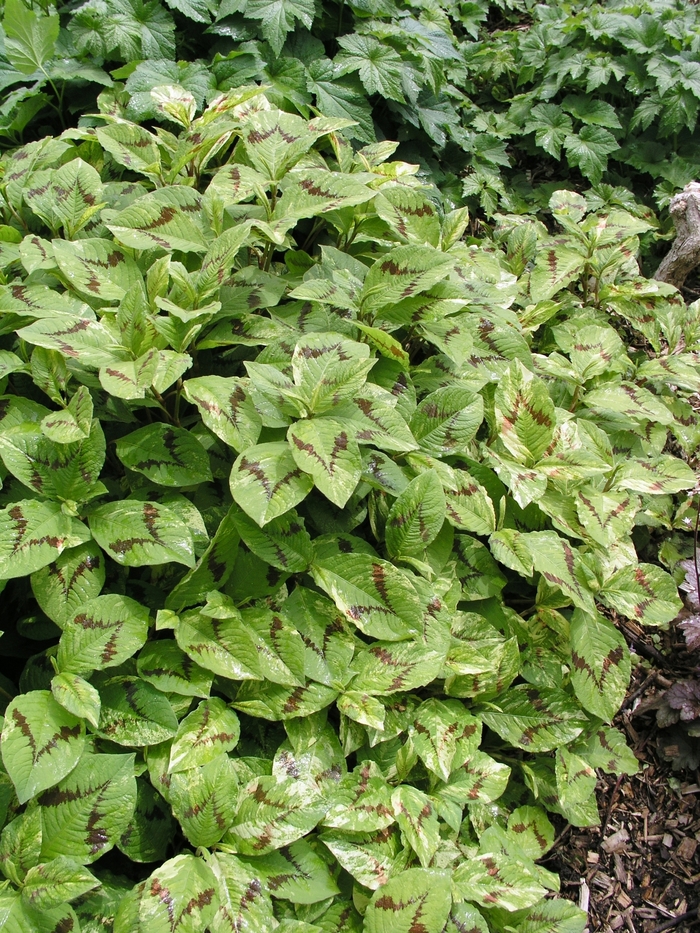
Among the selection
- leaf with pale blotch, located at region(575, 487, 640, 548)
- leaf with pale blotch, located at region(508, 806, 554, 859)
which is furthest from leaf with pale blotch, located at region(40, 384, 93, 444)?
leaf with pale blotch, located at region(508, 806, 554, 859)

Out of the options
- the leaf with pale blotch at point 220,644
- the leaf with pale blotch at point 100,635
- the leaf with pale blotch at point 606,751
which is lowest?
the leaf with pale blotch at point 606,751

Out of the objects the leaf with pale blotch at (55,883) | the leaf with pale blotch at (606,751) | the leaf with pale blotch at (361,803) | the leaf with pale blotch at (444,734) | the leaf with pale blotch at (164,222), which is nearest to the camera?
the leaf with pale blotch at (55,883)

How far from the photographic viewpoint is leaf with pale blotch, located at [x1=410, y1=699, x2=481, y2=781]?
182 centimetres

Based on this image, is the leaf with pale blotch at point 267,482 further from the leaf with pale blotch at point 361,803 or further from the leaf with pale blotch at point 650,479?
the leaf with pale blotch at point 650,479

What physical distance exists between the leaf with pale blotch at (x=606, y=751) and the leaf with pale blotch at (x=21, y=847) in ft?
4.74

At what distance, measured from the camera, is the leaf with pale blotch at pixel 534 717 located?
2.04 metres

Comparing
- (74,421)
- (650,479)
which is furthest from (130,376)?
(650,479)

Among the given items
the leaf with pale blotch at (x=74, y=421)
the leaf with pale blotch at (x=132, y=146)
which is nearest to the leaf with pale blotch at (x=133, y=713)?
the leaf with pale blotch at (x=74, y=421)

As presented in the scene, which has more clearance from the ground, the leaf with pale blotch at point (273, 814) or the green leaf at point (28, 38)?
the green leaf at point (28, 38)

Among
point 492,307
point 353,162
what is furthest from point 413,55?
point 492,307

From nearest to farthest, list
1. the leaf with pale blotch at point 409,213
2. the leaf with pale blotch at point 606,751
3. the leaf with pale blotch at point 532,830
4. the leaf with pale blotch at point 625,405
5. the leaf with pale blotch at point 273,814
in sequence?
the leaf with pale blotch at point 273,814, the leaf with pale blotch at point 532,830, the leaf with pale blotch at point 606,751, the leaf with pale blotch at point 409,213, the leaf with pale blotch at point 625,405

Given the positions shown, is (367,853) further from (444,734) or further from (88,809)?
(88,809)

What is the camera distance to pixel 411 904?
1633 millimetres

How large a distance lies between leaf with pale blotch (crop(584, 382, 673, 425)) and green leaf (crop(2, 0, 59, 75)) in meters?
2.44
